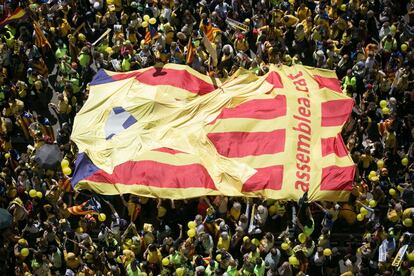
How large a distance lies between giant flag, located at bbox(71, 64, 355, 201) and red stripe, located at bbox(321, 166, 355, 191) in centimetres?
3

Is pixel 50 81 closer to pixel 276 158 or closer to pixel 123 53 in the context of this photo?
pixel 123 53

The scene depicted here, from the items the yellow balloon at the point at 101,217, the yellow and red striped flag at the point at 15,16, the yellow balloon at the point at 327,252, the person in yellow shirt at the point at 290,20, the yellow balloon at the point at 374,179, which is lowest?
the yellow balloon at the point at 327,252

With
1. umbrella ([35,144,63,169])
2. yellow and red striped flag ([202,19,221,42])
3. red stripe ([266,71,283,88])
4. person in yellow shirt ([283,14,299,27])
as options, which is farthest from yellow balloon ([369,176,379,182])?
umbrella ([35,144,63,169])

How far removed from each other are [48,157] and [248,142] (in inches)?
225

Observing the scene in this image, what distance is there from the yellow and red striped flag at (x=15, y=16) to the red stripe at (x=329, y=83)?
8.87m

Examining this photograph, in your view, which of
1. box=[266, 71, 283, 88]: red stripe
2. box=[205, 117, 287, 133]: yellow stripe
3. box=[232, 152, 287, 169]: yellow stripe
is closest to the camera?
box=[232, 152, 287, 169]: yellow stripe

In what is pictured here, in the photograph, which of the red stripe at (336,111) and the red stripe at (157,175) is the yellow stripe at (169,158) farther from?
the red stripe at (336,111)

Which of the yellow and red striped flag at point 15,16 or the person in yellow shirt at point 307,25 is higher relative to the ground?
the yellow and red striped flag at point 15,16

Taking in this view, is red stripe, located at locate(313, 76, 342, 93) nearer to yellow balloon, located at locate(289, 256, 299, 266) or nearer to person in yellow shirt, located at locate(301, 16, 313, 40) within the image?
person in yellow shirt, located at locate(301, 16, 313, 40)

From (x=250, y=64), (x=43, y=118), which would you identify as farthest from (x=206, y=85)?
(x=43, y=118)

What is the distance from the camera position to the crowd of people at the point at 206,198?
33.0m

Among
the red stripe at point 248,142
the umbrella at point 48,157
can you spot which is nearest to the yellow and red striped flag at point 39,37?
the umbrella at point 48,157

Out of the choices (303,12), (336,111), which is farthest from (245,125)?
(303,12)

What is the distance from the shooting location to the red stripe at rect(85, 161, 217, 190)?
3309cm
